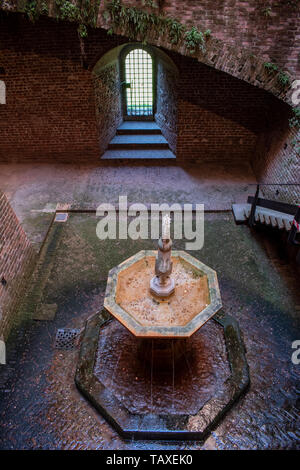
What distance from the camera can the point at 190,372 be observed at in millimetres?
4809

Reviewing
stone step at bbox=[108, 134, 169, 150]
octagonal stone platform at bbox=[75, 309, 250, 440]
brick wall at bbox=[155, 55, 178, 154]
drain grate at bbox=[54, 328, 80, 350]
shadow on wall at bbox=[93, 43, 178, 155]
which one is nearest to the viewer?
octagonal stone platform at bbox=[75, 309, 250, 440]

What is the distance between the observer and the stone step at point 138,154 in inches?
394

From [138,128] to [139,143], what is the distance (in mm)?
834

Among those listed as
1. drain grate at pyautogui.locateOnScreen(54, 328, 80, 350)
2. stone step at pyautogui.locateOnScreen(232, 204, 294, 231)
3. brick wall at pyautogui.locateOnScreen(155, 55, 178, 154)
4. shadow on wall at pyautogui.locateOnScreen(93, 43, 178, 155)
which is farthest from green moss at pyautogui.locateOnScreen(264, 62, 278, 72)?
drain grate at pyautogui.locateOnScreen(54, 328, 80, 350)

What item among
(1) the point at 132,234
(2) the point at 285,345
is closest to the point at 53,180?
(1) the point at 132,234

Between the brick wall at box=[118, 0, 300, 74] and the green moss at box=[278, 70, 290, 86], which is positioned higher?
the brick wall at box=[118, 0, 300, 74]

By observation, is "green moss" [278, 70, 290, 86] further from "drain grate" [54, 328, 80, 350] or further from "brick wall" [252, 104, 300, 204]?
"drain grate" [54, 328, 80, 350]

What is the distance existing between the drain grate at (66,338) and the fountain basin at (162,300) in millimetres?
1261

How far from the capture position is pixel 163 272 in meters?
4.52

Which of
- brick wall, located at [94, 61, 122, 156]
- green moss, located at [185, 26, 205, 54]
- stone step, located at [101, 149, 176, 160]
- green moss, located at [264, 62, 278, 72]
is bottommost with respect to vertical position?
stone step, located at [101, 149, 176, 160]

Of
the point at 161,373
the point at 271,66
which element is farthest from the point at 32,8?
the point at 161,373

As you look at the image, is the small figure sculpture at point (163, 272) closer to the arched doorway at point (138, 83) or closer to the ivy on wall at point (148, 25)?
the ivy on wall at point (148, 25)

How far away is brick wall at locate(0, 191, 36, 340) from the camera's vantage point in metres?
5.42

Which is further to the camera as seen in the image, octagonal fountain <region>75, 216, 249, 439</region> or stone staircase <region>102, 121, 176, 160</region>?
stone staircase <region>102, 121, 176, 160</region>
